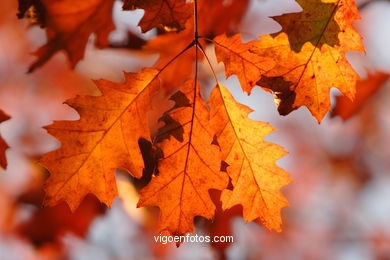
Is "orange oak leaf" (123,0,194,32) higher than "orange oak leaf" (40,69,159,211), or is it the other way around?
"orange oak leaf" (123,0,194,32)

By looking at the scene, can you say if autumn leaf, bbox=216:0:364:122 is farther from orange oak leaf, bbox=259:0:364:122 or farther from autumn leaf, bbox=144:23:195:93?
autumn leaf, bbox=144:23:195:93

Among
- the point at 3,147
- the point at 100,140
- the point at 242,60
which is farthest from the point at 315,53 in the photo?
the point at 3,147

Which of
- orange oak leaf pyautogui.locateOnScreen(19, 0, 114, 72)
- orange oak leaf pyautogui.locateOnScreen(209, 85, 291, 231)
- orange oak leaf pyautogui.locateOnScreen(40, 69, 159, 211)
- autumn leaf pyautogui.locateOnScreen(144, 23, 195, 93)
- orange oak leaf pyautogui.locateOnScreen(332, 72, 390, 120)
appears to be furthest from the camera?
orange oak leaf pyautogui.locateOnScreen(332, 72, 390, 120)

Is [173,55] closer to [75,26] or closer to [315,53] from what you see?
[75,26]

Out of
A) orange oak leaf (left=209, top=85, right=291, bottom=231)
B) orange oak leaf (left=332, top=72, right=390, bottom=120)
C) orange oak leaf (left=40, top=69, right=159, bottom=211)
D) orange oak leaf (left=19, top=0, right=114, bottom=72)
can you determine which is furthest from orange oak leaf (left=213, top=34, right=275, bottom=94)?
orange oak leaf (left=332, top=72, right=390, bottom=120)

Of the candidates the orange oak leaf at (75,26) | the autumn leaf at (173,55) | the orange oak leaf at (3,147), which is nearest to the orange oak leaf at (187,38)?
the autumn leaf at (173,55)

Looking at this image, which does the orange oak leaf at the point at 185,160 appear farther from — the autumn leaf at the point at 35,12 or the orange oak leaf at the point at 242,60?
the autumn leaf at the point at 35,12

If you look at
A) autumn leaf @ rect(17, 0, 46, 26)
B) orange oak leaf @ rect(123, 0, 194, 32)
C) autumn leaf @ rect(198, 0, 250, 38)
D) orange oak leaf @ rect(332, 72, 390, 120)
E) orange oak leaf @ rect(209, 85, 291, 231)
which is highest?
orange oak leaf @ rect(123, 0, 194, 32)

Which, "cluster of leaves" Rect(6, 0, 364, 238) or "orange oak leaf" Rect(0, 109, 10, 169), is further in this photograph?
"orange oak leaf" Rect(0, 109, 10, 169)
